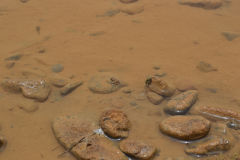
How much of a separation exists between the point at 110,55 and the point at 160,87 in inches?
47.7

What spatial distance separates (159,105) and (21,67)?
2.23m

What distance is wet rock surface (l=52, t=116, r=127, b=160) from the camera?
307 centimetres

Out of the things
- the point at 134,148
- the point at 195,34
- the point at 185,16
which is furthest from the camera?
the point at 185,16

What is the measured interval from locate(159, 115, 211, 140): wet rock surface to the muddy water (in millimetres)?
114

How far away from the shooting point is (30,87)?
4.00 m

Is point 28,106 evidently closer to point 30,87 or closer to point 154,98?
point 30,87

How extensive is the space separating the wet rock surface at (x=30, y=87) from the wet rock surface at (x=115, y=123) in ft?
3.13

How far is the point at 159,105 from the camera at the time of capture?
3.88m

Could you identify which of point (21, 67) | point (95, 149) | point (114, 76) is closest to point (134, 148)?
point (95, 149)

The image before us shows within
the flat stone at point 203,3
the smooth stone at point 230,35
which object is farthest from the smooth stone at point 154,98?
the flat stone at point 203,3

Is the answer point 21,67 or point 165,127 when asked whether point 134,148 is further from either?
point 21,67

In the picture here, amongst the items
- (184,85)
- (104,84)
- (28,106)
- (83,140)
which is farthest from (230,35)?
(28,106)

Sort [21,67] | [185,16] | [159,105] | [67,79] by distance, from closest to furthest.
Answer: [159,105] → [67,79] → [21,67] → [185,16]

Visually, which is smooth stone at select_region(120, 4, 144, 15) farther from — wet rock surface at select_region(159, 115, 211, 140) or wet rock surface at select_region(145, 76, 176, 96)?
wet rock surface at select_region(159, 115, 211, 140)
